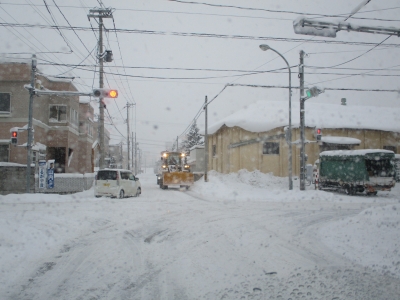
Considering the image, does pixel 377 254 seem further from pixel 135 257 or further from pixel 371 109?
pixel 371 109

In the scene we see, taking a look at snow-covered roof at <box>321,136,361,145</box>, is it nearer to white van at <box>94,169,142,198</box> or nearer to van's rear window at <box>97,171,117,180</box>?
white van at <box>94,169,142,198</box>

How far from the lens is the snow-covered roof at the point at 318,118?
31031mm

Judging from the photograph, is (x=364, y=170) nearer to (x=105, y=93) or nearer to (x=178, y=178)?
(x=178, y=178)

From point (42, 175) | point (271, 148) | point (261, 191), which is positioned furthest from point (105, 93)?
point (271, 148)

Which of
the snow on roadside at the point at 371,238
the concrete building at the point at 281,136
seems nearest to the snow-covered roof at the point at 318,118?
the concrete building at the point at 281,136

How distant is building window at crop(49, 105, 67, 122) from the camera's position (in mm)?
27970

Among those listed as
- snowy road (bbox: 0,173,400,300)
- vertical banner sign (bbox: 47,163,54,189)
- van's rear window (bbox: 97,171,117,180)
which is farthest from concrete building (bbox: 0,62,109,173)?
snowy road (bbox: 0,173,400,300)

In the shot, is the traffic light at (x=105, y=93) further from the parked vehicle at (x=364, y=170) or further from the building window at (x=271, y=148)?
the building window at (x=271, y=148)

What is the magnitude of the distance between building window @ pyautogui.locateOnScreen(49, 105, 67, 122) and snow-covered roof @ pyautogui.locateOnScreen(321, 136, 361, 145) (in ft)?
76.5

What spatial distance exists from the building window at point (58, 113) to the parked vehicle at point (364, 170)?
861 inches

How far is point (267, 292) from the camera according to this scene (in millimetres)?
4629

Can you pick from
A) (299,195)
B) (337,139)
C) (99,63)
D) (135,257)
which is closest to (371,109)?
(337,139)

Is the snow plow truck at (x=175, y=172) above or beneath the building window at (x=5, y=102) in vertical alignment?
beneath

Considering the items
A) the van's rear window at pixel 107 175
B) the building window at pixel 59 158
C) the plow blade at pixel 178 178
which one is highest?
the building window at pixel 59 158
